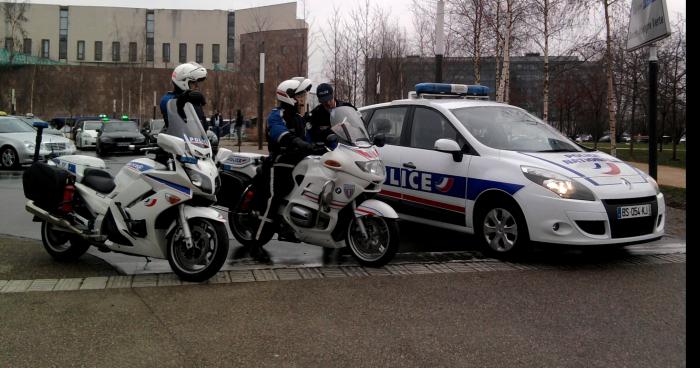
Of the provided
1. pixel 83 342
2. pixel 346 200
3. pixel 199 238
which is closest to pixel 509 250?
pixel 346 200

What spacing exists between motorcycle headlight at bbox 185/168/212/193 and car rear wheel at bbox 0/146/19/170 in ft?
44.0

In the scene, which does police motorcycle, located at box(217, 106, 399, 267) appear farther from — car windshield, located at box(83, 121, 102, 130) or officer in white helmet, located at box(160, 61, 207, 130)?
car windshield, located at box(83, 121, 102, 130)

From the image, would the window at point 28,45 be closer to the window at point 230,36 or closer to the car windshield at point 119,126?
the window at point 230,36

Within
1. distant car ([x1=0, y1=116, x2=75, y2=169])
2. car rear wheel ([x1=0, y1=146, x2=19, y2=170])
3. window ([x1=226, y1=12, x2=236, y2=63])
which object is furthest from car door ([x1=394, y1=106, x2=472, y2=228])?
window ([x1=226, y1=12, x2=236, y2=63])

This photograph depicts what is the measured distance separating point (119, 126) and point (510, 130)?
73.5 ft

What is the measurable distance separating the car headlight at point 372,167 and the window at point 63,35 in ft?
301

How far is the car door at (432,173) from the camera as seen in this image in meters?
7.25

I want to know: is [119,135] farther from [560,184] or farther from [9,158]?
[560,184]

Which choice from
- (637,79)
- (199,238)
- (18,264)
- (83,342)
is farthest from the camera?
(637,79)

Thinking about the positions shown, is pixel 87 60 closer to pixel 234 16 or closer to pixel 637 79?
pixel 234 16

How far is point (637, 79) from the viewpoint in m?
26.3

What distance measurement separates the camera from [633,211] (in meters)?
6.46

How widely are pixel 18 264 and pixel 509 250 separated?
195 inches

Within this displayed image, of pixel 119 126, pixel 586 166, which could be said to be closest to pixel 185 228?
pixel 586 166
